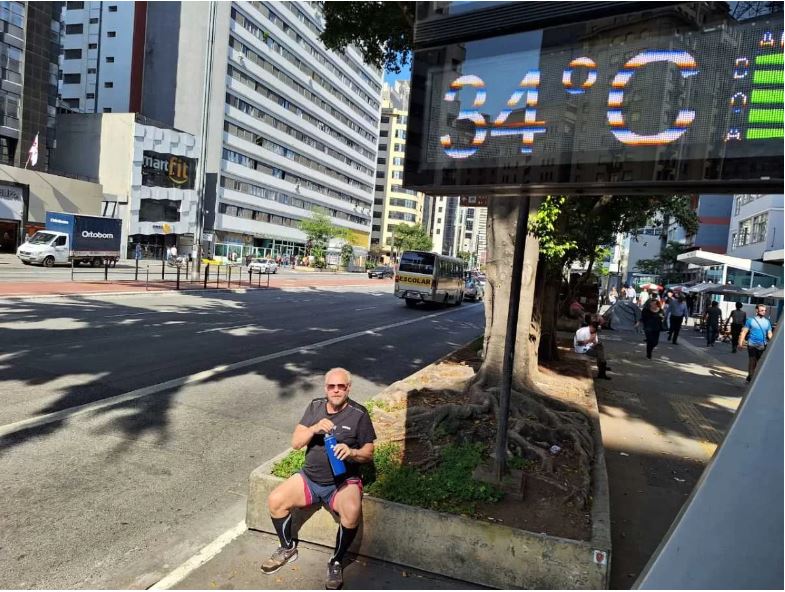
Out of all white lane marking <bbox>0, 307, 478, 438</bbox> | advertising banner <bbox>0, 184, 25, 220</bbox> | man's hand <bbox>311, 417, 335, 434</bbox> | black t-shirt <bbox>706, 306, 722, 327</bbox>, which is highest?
advertising banner <bbox>0, 184, 25, 220</bbox>

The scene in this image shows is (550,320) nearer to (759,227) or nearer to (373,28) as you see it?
(373,28)

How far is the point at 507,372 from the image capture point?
14.6 ft

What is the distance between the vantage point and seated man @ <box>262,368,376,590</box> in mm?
3789

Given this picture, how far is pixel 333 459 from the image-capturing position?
3869 mm

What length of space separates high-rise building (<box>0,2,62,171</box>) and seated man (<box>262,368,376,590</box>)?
4656 cm

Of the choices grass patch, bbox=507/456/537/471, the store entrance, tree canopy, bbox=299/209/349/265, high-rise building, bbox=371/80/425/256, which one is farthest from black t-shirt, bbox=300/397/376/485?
high-rise building, bbox=371/80/425/256


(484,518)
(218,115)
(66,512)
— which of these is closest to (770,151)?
(484,518)

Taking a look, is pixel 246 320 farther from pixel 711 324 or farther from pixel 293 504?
pixel 711 324

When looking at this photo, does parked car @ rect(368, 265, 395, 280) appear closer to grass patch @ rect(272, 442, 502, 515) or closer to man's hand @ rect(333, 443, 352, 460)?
grass patch @ rect(272, 442, 502, 515)

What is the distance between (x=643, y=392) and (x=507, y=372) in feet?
23.4

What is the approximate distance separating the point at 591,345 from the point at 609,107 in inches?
346

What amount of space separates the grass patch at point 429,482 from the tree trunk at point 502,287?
8.55 feet

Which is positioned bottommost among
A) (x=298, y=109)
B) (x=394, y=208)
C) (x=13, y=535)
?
(x=13, y=535)

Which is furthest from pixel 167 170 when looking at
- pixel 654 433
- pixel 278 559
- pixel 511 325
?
pixel 278 559
